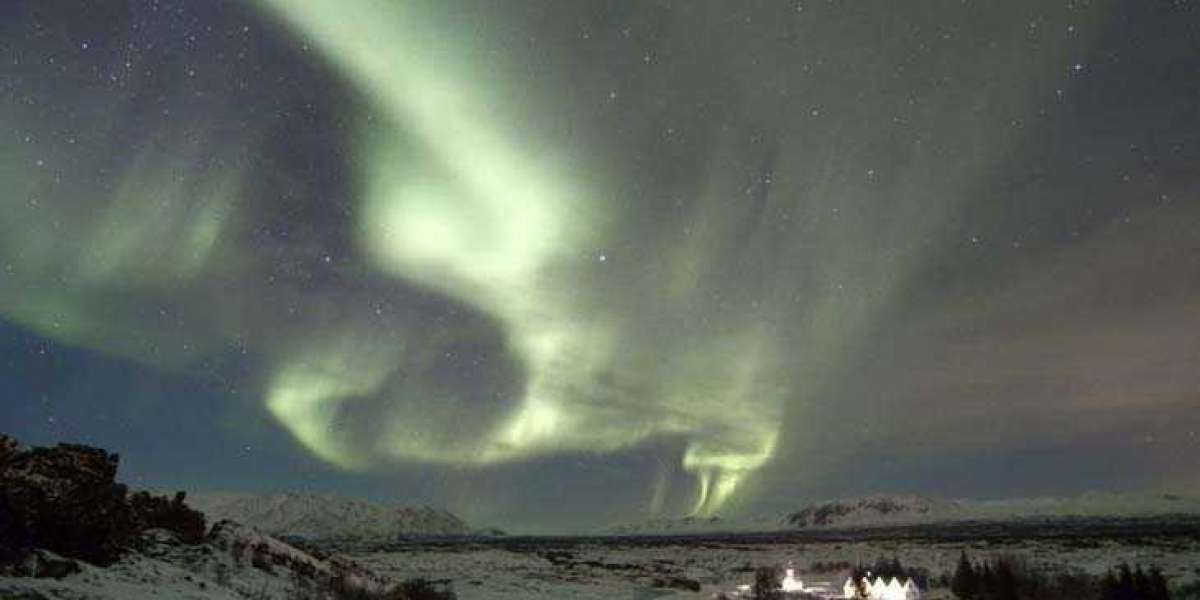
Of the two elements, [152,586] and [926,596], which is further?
[926,596]

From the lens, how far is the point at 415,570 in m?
72.1

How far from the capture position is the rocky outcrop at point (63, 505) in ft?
65.0

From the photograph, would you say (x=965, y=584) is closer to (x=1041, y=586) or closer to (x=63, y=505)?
(x=1041, y=586)

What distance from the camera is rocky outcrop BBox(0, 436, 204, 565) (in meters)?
19.8

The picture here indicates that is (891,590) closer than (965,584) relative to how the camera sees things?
Yes

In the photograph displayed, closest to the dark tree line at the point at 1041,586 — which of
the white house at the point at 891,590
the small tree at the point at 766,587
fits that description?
the white house at the point at 891,590

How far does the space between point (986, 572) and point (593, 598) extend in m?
20.9

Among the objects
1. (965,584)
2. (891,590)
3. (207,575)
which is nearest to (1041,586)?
(965,584)

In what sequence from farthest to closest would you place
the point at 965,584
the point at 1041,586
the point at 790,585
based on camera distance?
the point at 790,585 < the point at 965,584 < the point at 1041,586

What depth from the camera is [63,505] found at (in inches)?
842

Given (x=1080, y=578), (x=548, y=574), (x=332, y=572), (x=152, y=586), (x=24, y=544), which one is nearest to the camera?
(x=24, y=544)

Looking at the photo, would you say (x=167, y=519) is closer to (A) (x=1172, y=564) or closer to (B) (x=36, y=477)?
(B) (x=36, y=477)

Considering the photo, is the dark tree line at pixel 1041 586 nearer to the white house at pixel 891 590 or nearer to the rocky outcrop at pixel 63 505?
the white house at pixel 891 590

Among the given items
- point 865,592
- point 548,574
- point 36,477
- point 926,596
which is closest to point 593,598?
point 865,592
